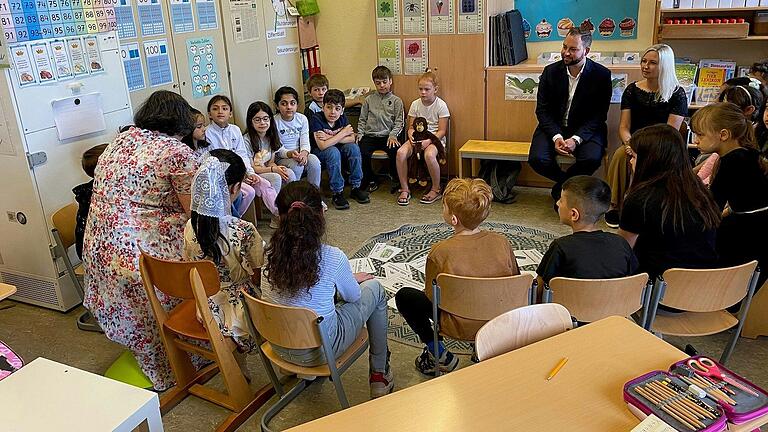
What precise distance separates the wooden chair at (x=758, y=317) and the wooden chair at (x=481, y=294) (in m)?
1.22

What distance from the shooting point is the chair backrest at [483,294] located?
6.91ft

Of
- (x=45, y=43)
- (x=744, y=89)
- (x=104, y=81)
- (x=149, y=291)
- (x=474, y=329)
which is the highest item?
(x=45, y=43)

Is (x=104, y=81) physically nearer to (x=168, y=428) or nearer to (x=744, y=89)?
(x=168, y=428)

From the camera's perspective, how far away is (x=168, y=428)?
7.95ft

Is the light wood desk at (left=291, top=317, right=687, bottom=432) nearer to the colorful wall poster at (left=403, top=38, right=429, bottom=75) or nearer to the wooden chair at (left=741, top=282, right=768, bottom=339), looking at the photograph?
the wooden chair at (left=741, top=282, right=768, bottom=339)

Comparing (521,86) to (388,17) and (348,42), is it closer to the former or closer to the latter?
(388,17)

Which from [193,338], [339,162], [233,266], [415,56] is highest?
[415,56]

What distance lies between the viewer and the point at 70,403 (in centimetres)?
148

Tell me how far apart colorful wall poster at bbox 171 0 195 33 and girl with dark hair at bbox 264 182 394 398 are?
96.7 inches

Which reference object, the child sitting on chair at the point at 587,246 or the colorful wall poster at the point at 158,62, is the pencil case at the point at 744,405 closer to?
the child sitting on chair at the point at 587,246

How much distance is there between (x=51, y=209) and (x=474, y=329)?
7.58 ft

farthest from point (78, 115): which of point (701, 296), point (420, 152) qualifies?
point (701, 296)

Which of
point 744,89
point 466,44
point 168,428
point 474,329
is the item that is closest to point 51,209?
point 168,428

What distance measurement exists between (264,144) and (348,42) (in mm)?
1529
